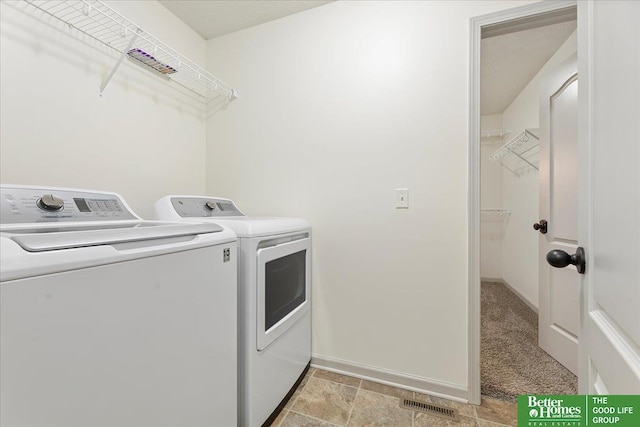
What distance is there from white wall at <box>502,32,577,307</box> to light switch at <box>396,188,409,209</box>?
6.89ft

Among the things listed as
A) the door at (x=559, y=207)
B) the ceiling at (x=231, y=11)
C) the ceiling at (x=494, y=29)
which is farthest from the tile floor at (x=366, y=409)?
the ceiling at (x=231, y=11)

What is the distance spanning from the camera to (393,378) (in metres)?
1.61

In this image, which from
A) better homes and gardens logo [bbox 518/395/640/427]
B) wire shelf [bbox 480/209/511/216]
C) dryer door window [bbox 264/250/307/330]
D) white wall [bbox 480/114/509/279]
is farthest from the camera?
white wall [bbox 480/114/509/279]

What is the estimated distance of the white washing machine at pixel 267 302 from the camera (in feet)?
3.83

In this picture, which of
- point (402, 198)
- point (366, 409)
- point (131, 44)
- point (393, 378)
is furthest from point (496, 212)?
point (131, 44)

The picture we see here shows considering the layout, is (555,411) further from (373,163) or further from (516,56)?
(516,56)

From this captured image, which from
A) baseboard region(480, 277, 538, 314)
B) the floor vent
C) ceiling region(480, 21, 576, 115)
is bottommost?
the floor vent

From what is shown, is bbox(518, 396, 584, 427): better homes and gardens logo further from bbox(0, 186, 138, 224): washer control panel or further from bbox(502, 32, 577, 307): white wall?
bbox(502, 32, 577, 307): white wall

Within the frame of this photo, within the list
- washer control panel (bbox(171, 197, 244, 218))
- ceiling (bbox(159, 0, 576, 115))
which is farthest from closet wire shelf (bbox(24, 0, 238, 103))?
washer control panel (bbox(171, 197, 244, 218))

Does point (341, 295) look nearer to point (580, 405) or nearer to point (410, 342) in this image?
point (410, 342)

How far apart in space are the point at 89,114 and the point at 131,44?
432mm

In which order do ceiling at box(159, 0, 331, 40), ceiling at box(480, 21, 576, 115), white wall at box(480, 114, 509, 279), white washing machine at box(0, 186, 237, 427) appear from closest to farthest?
white washing machine at box(0, 186, 237, 427), ceiling at box(159, 0, 331, 40), ceiling at box(480, 21, 576, 115), white wall at box(480, 114, 509, 279)

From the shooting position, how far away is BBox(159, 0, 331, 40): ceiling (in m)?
1.74

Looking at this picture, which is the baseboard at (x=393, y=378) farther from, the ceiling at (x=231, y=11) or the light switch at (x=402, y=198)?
the ceiling at (x=231, y=11)
